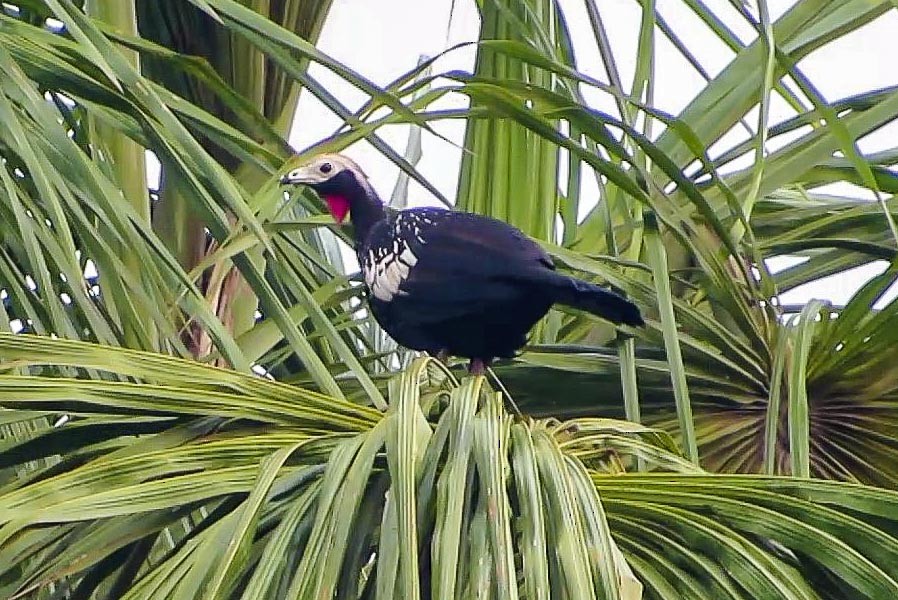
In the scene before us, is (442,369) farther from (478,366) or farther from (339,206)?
(339,206)

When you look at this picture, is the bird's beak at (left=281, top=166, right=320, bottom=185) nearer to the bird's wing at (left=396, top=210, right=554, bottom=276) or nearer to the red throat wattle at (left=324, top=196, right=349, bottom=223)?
the red throat wattle at (left=324, top=196, right=349, bottom=223)

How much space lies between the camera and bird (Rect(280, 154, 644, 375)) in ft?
3.79

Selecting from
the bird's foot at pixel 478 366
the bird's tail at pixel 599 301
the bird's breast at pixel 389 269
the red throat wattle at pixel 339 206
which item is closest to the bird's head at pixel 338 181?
the red throat wattle at pixel 339 206

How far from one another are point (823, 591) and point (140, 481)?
0.32 metres

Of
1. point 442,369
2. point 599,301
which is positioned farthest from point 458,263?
point 442,369

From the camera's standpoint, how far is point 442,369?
2.98ft

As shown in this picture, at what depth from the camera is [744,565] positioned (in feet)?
2.23

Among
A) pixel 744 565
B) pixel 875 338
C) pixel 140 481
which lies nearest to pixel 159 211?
pixel 875 338

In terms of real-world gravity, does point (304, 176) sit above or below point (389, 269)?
above

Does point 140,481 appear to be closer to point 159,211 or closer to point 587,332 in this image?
point 587,332

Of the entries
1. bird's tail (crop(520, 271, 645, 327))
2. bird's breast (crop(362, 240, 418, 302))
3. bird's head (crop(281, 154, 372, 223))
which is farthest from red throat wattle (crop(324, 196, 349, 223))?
bird's tail (crop(520, 271, 645, 327))

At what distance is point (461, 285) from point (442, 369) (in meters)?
0.35

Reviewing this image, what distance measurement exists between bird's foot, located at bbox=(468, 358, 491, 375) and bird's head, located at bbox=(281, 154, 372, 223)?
0.24 meters

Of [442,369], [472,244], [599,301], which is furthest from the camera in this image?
[472,244]
